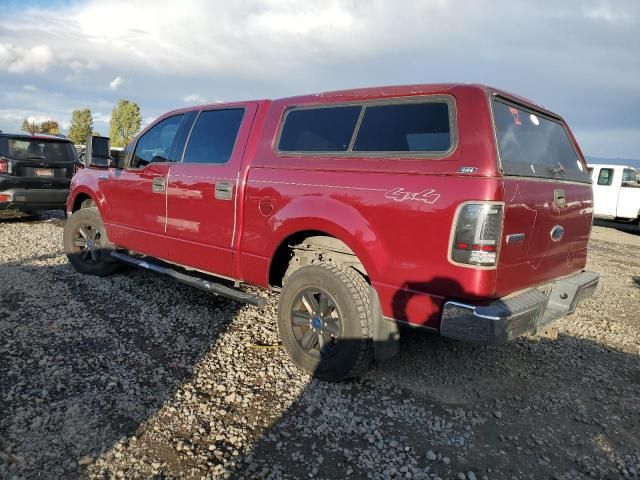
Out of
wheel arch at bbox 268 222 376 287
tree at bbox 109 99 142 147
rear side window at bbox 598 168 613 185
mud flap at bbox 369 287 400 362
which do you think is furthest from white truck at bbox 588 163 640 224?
tree at bbox 109 99 142 147

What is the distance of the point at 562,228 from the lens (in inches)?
128

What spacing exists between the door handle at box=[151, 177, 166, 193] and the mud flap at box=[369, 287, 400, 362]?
8.22ft

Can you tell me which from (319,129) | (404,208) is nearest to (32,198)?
(319,129)

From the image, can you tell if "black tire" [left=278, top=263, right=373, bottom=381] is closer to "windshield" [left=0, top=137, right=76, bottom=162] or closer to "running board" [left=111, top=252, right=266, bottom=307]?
"running board" [left=111, top=252, right=266, bottom=307]

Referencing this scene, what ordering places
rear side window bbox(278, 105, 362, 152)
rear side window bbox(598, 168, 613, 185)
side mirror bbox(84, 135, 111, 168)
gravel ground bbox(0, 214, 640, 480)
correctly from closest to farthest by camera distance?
gravel ground bbox(0, 214, 640, 480), rear side window bbox(278, 105, 362, 152), side mirror bbox(84, 135, 111, 168), rear side window bbox(598, 168, 613, 185)

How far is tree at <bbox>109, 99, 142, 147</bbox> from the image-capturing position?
1799 inches

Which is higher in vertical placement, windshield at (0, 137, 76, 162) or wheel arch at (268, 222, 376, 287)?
windshield at (0, 137, 76, 162)

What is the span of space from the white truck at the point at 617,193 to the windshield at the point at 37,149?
45.1 feet

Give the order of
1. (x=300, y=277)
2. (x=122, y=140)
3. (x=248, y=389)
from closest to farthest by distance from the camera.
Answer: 1. (x=248, y=389)
2. (x=300, y=277)
3. (x=122, y=140)

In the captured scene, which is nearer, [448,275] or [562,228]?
[448,275]

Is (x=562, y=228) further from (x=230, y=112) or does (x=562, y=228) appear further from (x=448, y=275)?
(x=230, y=112)

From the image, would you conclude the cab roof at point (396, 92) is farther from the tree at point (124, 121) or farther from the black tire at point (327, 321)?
the tree at point (124, 121)

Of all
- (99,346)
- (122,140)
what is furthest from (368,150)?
(122,140)

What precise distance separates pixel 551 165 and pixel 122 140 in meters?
48.1
